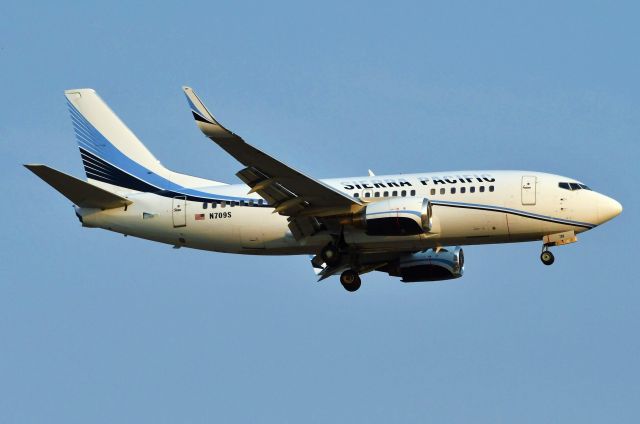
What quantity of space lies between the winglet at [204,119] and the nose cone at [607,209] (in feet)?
50.8

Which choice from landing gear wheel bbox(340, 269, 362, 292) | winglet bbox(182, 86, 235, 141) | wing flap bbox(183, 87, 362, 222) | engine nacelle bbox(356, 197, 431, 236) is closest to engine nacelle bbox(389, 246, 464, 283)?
landing gear wheel bbox(340, 269, 362, 292)

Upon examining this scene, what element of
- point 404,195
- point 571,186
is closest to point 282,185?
point 404,195

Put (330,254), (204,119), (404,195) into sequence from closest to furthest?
(204,119), (404,195), (330,254)

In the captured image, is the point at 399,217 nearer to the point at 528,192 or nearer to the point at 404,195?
the point at 404,195

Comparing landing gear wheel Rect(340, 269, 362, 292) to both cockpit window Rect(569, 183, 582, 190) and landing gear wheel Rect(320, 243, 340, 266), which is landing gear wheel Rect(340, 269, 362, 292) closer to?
landing gear wheel Rect(320, 243, 340, 266)

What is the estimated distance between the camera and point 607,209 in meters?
57.5

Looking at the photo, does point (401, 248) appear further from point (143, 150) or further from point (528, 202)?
point (143, 150)

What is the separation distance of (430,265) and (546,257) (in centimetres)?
662

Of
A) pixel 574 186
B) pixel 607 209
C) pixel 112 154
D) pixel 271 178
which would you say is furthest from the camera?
pixel 112 154

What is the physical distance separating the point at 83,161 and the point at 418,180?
604 inches

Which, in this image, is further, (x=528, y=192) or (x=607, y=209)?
(x=607, y=209)

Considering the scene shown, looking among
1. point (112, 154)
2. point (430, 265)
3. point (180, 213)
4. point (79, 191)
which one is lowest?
point (430, 265)

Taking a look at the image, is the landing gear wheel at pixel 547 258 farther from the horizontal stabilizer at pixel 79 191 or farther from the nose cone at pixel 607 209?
the horizontal stabilizer at pixel 79 191

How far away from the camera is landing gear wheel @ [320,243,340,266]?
58.7 metres
